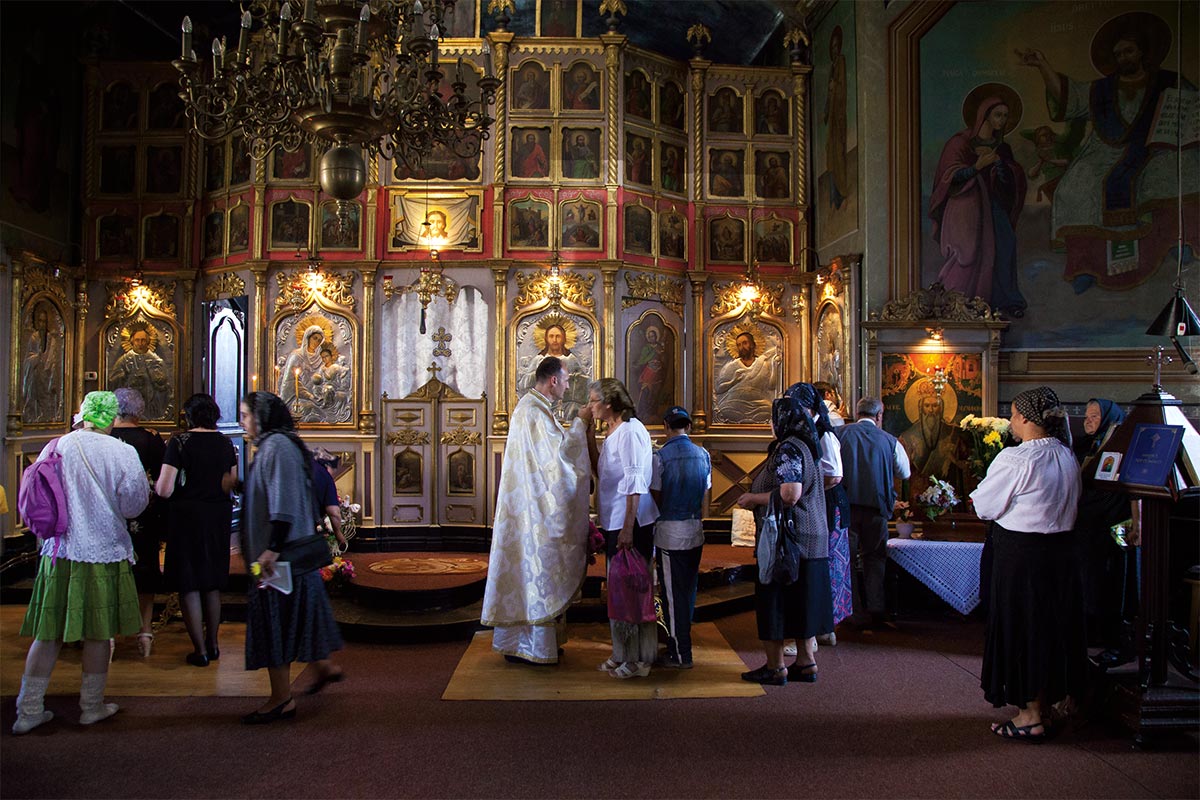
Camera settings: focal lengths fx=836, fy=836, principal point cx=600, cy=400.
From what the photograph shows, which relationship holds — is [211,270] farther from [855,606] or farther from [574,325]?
[855,606]

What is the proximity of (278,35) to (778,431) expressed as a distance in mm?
4395

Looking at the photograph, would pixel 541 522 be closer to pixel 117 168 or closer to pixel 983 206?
pixel 983 206

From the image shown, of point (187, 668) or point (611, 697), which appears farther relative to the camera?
point (187, 668)

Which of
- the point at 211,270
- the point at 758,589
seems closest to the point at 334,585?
the point at 758,589

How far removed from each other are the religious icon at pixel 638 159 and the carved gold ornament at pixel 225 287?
5.22 m

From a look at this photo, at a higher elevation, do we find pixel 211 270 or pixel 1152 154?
pixel 1152 154

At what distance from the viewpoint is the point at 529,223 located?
35.9 feet

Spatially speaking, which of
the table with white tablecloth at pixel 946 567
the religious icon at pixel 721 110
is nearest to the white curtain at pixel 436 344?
the religious icon at pixel 721 110

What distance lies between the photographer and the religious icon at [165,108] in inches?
435

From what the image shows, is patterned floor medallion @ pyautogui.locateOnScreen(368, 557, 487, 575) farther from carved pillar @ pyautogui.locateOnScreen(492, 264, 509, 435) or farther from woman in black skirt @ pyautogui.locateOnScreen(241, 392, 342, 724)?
woman in black skirt @ pyautogui.locateOnScreen(241, 392, 342, 724)

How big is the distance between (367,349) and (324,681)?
6.02 metres

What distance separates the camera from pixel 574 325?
11.0 meters

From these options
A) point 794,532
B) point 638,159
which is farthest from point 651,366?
point 794,532

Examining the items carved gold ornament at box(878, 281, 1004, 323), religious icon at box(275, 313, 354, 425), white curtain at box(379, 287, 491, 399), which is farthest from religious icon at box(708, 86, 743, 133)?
religious icon at box(275, 313, 354, 425)
